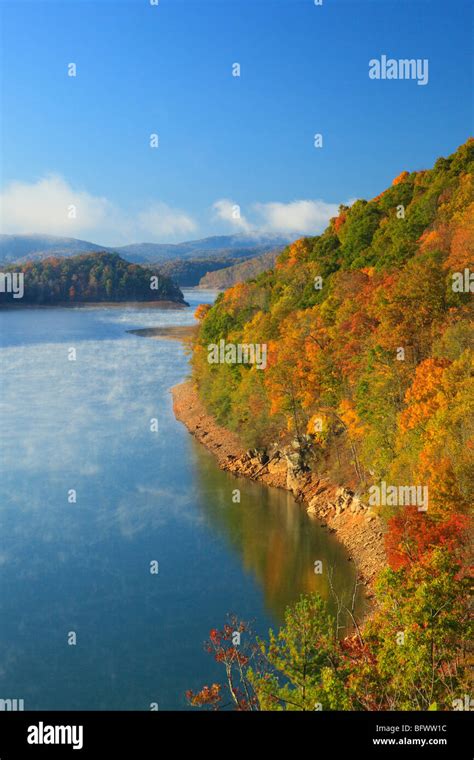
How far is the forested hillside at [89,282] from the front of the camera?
330 feet

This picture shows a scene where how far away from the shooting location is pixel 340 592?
19.5 m

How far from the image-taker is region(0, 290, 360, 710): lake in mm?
16375

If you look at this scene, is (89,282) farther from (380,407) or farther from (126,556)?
(380,407)

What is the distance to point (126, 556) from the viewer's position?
2178cm

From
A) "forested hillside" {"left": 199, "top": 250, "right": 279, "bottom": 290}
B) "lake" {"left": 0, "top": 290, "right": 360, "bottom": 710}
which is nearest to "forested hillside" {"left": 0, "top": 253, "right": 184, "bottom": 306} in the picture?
"forested hillside" {"left": 199, "top": 250, "right": 279, "bottom": 290}

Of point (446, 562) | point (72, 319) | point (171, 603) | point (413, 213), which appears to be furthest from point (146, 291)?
point (446, 562)

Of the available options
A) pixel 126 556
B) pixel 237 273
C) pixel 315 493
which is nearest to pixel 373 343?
pixel 315 493

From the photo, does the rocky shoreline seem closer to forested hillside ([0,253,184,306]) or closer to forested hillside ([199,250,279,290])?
forested hillside ([0,253,184,306])

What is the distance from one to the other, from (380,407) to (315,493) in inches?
212

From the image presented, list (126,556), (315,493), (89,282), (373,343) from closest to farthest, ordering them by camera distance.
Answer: (126,556)
(373,343)
(315,493)
(89,282)

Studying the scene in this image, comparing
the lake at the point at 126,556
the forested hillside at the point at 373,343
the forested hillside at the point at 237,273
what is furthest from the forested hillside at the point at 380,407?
the forested hillside at the point at 237,273

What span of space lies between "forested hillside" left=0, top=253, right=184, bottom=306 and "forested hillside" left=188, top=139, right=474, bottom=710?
209ft

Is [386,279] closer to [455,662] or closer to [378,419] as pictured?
[378,419]

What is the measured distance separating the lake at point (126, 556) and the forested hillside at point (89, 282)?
64530mm
